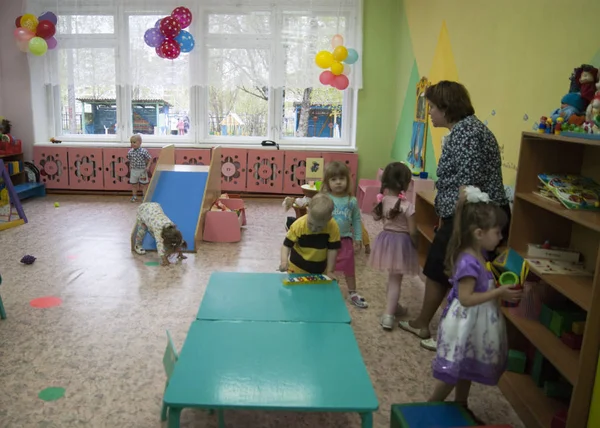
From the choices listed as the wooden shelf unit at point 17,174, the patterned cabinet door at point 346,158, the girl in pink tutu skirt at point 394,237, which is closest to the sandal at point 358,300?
the girl in pink tutu skirt at point 394,237

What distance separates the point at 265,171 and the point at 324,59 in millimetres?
1771

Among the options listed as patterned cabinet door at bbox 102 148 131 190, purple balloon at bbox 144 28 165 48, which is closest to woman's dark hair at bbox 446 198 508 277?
purple balloon at bbox 144 28 165 48

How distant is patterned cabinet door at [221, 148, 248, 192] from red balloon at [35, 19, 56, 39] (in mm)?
2778

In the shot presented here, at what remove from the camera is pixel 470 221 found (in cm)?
199

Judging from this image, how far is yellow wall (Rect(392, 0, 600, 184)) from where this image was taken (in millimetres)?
2766

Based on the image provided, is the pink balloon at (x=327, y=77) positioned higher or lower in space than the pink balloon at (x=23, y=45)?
lower

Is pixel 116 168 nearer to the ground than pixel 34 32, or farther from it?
nearer to the ground

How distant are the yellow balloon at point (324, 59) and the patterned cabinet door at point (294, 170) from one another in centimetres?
124

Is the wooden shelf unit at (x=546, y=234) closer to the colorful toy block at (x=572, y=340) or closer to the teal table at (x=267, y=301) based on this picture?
the colorful toy block at (x=572, y=340)

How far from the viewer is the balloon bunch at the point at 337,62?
6812 mm

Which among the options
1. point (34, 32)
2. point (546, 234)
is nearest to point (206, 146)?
point (34, 32)

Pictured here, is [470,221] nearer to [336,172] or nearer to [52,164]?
[336,172]

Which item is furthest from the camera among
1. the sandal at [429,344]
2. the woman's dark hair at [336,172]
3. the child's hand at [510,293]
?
the woman's dark hair at [336,172]

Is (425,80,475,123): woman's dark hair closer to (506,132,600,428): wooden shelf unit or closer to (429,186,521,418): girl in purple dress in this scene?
(506,132,600,428): wooden shelf unit
